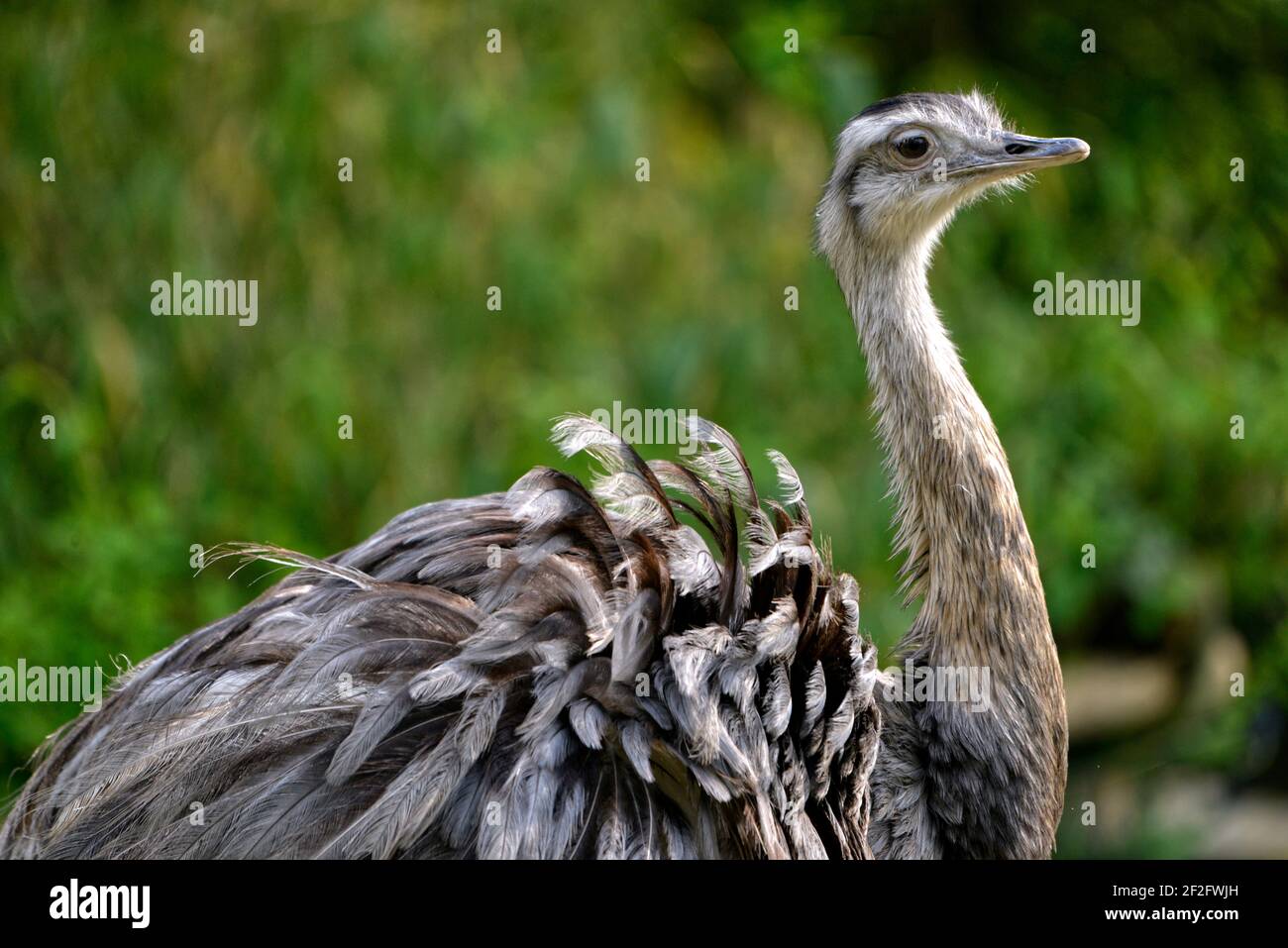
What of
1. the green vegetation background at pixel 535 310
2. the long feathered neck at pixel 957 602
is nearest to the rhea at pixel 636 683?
the long feathered neck at pixel 957 602

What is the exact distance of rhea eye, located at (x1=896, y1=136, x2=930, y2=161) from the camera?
3477 mm

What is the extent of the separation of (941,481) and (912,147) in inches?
30.8

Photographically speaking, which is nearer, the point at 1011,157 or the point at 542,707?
the point at 542,707

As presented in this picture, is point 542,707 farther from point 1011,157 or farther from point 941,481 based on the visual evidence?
point 1011,157

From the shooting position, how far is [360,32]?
20.1 feet

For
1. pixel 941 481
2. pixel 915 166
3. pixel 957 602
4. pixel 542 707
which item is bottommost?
pixel 542 707

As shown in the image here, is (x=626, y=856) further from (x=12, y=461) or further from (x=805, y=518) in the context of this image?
(x=12, y=461)

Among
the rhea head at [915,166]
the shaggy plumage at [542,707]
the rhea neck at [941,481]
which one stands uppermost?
the rhea head at [915,166]

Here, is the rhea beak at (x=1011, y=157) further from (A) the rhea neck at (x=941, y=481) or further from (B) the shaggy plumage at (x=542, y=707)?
(B) the shaggy plumage at (x=542, y=707)

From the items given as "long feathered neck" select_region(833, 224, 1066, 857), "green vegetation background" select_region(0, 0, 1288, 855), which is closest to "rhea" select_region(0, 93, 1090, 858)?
"long feathered neck" select_region(833, 224, 1066, 857)

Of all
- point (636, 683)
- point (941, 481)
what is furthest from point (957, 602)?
point (636, 683)

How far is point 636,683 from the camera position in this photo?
2676mm

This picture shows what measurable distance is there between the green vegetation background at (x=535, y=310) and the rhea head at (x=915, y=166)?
2147 mm

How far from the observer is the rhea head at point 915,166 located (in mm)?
3424
